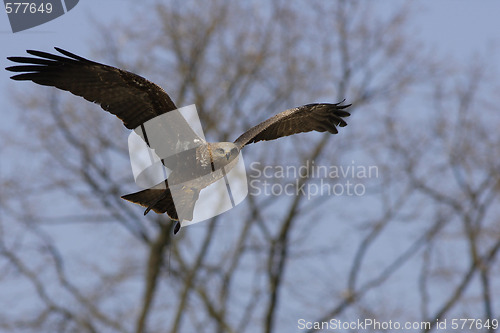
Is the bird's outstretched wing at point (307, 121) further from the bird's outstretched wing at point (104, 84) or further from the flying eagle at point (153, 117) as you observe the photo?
the bird's outstretched wing at point (104, 84)

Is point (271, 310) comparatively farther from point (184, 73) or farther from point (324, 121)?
point (324, 121)

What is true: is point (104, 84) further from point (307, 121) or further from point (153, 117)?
point (307, 121)

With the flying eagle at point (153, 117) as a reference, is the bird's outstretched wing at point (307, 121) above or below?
above

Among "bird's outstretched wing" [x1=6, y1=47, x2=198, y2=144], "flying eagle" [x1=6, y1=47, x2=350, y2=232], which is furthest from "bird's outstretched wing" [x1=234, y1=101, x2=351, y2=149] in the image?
"bird's outstretched wing" [x1=6, y1=47, x2=198, y2=144]

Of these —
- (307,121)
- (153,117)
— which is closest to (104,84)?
(153,117)

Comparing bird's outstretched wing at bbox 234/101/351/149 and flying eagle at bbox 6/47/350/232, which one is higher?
bird's outstretched wing at bbox 234/101/351/149

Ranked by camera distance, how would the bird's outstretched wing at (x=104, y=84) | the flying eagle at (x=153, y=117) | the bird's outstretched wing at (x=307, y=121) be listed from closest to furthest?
the flying eagle at (x=153, y=117) → the bird's outstretched wing at (x=104, y=84) → the bird's outstretched wing at (x=307, y=121)

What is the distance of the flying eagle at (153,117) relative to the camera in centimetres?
496

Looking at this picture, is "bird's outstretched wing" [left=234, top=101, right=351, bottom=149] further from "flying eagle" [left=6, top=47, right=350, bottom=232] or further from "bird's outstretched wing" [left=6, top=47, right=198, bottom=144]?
"bird's outstretched wing" [left=6, top=47, right=198, bottom=144]

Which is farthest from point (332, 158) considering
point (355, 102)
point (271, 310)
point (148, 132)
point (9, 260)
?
point (148, 132)

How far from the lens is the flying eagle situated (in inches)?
195

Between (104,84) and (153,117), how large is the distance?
0.46 m

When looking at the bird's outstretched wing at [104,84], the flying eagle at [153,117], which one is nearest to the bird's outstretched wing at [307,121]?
the flying eagle at [153,117]

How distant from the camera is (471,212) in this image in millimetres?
15938
